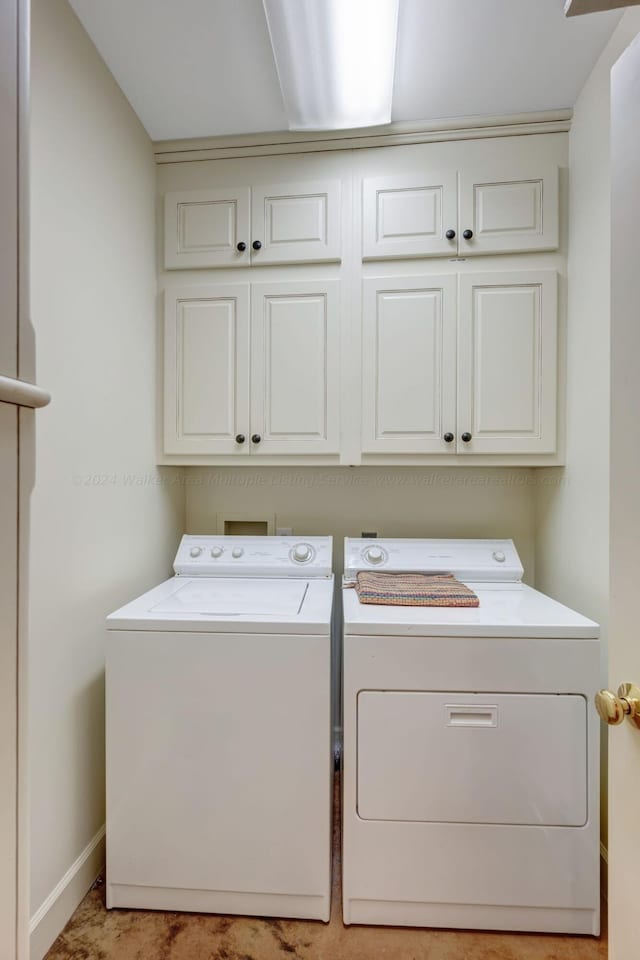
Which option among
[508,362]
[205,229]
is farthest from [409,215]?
[205,229]

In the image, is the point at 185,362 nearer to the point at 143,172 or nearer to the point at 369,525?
the point at 143,172

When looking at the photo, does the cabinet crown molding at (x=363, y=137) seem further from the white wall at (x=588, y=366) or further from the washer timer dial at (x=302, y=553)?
the washer timer dial at (x=302, y=553)

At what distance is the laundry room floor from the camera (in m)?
1.19

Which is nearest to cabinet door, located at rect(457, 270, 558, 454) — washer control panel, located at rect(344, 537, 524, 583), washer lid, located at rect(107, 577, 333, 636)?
washer control panel, located at rect(344, 537, 524, 583)

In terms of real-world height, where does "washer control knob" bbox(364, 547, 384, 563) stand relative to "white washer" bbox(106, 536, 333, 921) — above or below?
above

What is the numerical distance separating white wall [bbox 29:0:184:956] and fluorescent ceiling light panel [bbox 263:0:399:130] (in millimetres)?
624

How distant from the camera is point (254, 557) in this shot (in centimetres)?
185

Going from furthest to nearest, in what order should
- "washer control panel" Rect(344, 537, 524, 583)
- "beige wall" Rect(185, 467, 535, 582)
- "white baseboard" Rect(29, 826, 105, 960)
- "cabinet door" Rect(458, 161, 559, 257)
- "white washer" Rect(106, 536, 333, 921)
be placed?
"beige wall" Rect(185, 467, 535, 582)
"washer control panel" Rect(344, 537, 524, 583)
"cabinet door" Rect(458, 161, 559, 257)
"white washer" Rect(106, 536, 333, 921)
"white baseboard" Rect(29, 826, 105, 960)

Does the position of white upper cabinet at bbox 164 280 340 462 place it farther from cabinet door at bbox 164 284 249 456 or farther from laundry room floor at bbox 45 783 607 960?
laundry room floor at bbox 45 783 607 960

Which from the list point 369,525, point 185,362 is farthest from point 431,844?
point 185,362

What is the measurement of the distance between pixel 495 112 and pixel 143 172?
138 cm

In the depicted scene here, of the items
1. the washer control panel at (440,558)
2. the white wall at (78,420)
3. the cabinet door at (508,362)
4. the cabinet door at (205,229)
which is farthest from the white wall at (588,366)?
the white wall at (78,420)

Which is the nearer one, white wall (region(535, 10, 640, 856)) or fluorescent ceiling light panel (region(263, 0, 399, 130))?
fluorescent ceiling light panel (region(263, 0, 399, 130))

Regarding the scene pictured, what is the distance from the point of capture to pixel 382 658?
1234 mm
